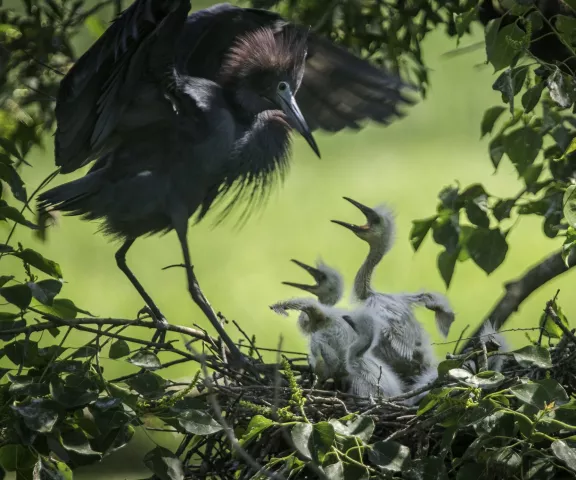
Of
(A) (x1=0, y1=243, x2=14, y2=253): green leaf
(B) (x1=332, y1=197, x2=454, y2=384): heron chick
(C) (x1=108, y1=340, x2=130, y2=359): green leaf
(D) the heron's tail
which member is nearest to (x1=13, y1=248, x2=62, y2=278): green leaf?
(A) (x1=0, y1=243, x2=14, y2=253): green leaf

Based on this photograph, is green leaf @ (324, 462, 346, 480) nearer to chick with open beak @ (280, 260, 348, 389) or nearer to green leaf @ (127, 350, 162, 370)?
green leaf @ (127, 350, 162, 370)

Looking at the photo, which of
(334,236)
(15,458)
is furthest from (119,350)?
(334,236)

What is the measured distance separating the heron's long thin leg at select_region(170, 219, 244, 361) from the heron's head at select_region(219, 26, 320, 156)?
0.27 m

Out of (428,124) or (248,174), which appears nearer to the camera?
(248,174)

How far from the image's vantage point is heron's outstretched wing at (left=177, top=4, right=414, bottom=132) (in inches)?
86.9

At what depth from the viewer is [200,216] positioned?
7.70 ft

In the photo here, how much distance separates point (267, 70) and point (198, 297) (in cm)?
46

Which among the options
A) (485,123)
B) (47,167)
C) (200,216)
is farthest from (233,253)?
(485,123)

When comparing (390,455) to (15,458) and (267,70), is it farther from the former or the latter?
(267,70)

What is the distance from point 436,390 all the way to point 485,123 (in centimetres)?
67

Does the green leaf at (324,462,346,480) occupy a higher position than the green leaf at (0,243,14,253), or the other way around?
the green leaf at (0,243,14,253)

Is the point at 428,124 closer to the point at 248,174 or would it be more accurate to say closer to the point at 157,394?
the point at 248,174

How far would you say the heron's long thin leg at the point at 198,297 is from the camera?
6.72 ft

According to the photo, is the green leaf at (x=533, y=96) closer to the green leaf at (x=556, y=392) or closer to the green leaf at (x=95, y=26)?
the green leaf at (x=556, y=392)
